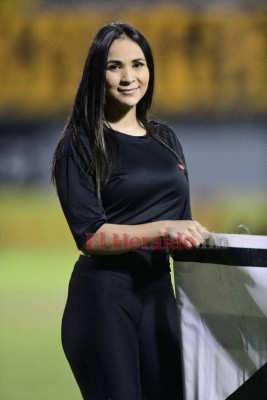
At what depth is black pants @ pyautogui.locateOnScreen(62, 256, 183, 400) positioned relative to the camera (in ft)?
5.20

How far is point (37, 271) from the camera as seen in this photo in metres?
3.77

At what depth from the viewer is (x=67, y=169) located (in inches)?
63.1

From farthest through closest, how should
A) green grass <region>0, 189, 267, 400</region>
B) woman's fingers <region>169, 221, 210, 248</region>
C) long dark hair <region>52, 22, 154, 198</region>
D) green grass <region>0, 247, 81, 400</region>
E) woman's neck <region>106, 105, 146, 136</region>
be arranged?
green grass <region>0, 189, 267, 400</region>, green grass <region>0, 247, 81, 400</region>, woman's neck <region>106, 105, 146, 136</region>, long dark hair <region>52, 22, 154, 198</region>, woman's fingers <region>169, 221, 210, 248</region>

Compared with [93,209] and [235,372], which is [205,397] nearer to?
[235,372]

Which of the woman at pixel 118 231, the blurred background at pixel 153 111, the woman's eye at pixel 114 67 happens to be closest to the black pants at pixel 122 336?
the woman at pixel 118 231

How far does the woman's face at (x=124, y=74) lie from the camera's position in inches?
65.4

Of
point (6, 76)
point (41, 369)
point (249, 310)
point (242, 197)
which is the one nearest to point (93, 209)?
point (249, 310)

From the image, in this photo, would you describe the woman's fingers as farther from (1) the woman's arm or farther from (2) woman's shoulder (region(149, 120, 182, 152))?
(2) woman's shoulder (region(149, 120, 182, 152))

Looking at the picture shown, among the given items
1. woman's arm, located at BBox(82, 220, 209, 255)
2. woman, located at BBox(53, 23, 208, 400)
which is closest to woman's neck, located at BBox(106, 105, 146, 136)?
woman, located at BBox(53, 23, 208, 400)

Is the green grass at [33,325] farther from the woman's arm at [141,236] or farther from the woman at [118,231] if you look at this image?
the woman's arm at [141,236]

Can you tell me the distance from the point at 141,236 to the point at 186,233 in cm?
10

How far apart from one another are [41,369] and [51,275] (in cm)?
83

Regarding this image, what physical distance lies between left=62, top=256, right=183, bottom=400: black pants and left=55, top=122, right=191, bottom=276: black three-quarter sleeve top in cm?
5

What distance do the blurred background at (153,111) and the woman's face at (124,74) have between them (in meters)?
1.78
